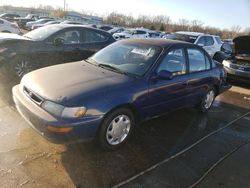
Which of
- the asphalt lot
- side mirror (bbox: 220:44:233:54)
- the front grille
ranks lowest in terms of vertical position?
side mirror (bbox: 220:44:233:54)

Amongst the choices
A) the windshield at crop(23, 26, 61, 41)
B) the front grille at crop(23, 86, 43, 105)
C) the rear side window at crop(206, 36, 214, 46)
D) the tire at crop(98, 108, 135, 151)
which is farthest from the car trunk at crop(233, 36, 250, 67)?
the front grille at crop(23, 86, 43, 105)

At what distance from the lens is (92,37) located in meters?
7.85

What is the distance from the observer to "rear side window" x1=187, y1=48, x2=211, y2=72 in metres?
5.12

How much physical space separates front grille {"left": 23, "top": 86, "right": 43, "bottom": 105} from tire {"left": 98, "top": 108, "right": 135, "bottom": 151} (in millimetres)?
897

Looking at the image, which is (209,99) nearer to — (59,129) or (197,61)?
(197,61)

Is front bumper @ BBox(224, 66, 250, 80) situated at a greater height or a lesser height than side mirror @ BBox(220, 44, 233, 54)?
greater

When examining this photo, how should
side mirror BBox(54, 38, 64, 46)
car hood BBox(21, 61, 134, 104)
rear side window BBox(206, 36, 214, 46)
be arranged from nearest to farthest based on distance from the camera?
car hood BBox(21, 61, 134, 104)
side mirror BBox(54, 38, 64, 46)
rear side window BBox(206, 36, 214, 46)

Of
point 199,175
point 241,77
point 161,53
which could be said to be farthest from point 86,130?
point 241,77

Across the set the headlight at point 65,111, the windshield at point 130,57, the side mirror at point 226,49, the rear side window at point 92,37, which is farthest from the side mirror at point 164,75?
the side mirror at point 226,49

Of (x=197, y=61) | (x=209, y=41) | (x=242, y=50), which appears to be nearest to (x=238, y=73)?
(x=242, y=50)

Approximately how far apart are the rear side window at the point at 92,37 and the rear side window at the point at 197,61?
350 cm

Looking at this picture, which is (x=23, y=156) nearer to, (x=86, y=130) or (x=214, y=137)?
(x=86, y=130)

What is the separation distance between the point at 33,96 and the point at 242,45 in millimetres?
7356

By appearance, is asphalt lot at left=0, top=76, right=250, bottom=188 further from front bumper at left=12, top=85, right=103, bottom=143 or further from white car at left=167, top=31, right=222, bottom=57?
white car at left=167, top=31, right=222, bottom=57
